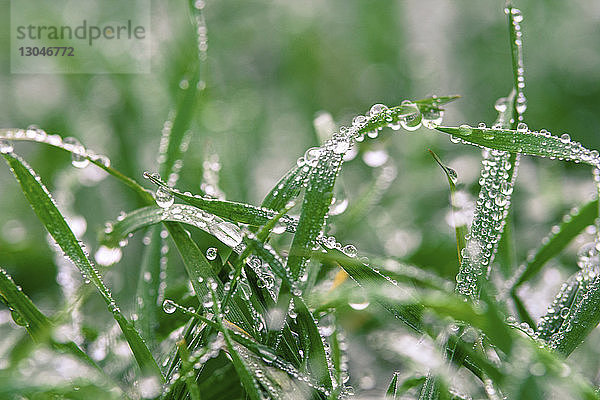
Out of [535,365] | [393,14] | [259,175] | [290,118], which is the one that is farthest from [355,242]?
[393,14]

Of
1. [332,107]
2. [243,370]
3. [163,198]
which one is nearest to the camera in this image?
[243,370]

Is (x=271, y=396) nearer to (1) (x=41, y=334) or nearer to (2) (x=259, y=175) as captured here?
(1) (x=41, y=334)

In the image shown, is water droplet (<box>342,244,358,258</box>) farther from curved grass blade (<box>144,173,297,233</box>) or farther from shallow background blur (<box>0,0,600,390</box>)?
shallow background blur (<box>0,0,600,390</box>)

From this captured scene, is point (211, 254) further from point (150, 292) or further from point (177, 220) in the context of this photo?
point (150, 292)

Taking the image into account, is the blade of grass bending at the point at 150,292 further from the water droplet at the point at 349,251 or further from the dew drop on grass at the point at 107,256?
the water droplet at the point at 349,251
